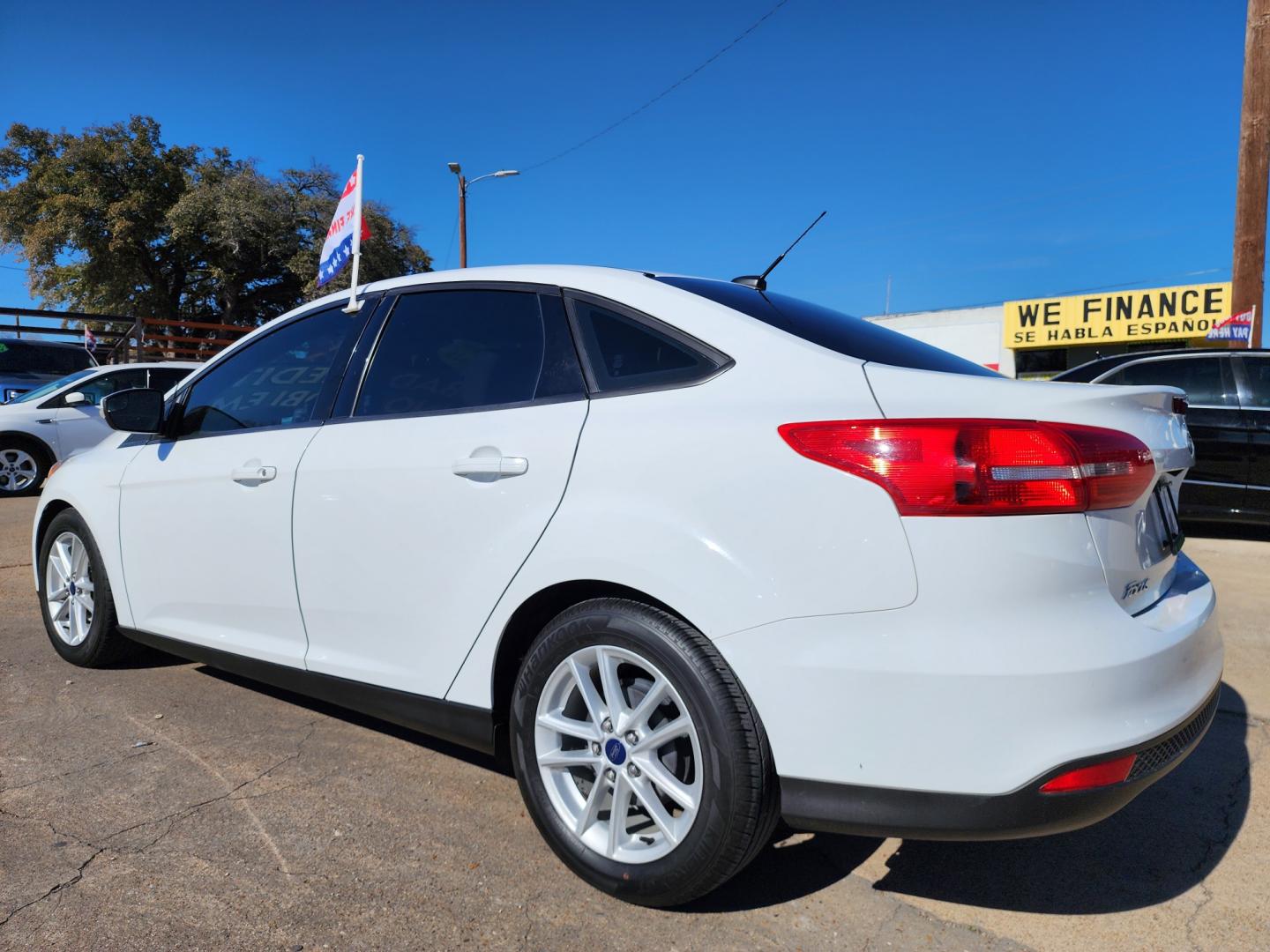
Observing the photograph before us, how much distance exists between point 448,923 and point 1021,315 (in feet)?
105

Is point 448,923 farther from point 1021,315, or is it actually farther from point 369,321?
point 1021,315

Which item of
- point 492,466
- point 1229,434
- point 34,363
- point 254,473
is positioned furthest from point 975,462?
point 34,363

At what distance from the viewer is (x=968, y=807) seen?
A: 5.81 ft

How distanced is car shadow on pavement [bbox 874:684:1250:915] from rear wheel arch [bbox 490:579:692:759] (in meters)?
1.07

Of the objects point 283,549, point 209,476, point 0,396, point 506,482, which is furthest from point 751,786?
point 0,396

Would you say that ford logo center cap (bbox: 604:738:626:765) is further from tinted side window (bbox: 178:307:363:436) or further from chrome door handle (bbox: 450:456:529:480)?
tinted side window (bbox: 178:307:363:436)

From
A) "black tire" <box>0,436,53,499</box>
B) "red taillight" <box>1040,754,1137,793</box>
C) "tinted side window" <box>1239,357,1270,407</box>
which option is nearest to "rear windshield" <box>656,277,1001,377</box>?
"red taillight" <box>1040,754,1137,793</box>

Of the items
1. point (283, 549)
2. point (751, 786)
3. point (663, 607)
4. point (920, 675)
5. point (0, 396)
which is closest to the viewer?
point (920, 675)

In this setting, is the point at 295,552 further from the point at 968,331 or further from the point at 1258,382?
the point at 968,331

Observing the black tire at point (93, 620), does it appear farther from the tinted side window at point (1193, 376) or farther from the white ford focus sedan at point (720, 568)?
the tinted side window at point (1193, 376)

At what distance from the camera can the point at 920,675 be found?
5.74 ft

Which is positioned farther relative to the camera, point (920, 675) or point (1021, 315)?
point (1021, 315)

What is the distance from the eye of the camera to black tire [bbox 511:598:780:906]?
1.92m

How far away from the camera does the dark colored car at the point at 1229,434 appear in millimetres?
6703
